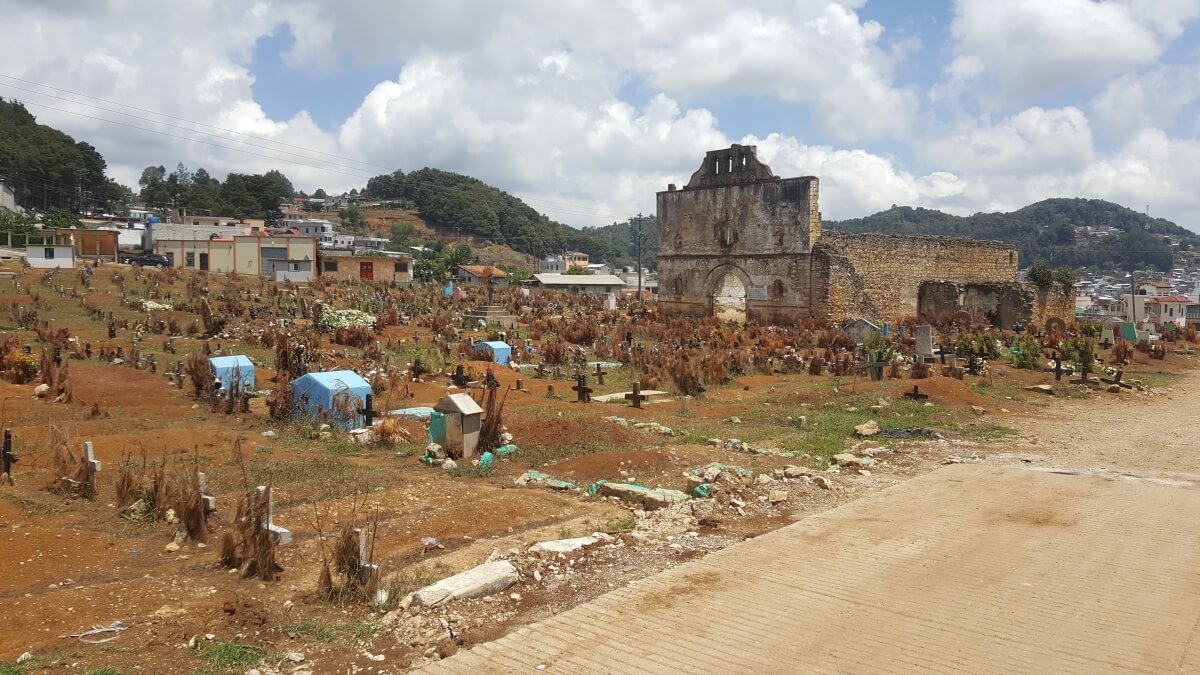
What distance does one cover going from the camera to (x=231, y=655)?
4.84 m

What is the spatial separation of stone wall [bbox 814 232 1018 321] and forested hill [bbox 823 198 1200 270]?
303 feet

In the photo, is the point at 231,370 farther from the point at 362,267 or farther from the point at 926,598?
the point at 362,267

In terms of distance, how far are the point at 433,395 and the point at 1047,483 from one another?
9997mm

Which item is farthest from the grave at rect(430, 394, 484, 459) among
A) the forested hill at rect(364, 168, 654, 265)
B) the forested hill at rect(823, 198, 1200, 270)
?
the forested hill at rect(823, 198, 1200, 270)

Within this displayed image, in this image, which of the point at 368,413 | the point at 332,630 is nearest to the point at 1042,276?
the point at 368,413

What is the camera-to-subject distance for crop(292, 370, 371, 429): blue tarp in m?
11.9

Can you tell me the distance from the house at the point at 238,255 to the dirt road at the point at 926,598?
149 feet

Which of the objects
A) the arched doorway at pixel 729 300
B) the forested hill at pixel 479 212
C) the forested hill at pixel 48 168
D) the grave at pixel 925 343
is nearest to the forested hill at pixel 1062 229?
the forested hill at pixel 479 212

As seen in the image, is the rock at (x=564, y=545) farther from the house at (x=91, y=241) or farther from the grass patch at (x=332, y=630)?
the house at (x=91, y=241)

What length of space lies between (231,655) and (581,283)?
58.6 meters

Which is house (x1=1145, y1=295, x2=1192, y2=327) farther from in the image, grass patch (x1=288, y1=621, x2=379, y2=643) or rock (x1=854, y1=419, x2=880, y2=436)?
grass patch (x1=288, y1=621, x2=379, y2=643)

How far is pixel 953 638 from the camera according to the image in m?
5.27

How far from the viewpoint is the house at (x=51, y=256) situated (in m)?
40.2

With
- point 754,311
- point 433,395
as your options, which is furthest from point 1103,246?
point 433,395
